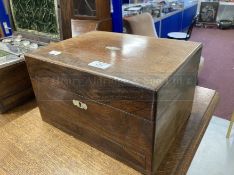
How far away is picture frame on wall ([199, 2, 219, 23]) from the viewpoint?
467cm

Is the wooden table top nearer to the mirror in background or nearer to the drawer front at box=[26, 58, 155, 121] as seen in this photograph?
the drawer front at box=[26, 58, 155, 121]

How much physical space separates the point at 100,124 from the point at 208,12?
5132 millimetres

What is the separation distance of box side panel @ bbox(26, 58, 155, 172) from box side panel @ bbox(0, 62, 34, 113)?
17 centimetres

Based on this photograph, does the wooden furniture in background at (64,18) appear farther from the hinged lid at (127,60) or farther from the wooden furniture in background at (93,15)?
the wooden furniture in background at (93,15)

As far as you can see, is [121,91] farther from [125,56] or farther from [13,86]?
[13,86]

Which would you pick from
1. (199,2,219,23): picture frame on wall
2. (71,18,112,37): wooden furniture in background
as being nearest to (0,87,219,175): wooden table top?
(71,18,112,37): wooden furniture in background

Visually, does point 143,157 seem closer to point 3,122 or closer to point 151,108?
point 151,108

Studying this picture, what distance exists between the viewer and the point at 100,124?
0.49 m

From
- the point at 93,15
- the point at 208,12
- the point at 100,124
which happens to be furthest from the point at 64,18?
the point at 208,12

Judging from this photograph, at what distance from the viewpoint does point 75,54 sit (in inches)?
20.9

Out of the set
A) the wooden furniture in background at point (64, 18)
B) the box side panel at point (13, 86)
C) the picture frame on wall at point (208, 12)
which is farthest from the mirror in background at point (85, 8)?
the picture frame on wall at point (208, 12)

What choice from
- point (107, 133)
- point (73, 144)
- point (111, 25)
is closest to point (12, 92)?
point (73, 144)

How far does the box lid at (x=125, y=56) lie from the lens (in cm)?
42

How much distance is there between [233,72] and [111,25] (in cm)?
187
